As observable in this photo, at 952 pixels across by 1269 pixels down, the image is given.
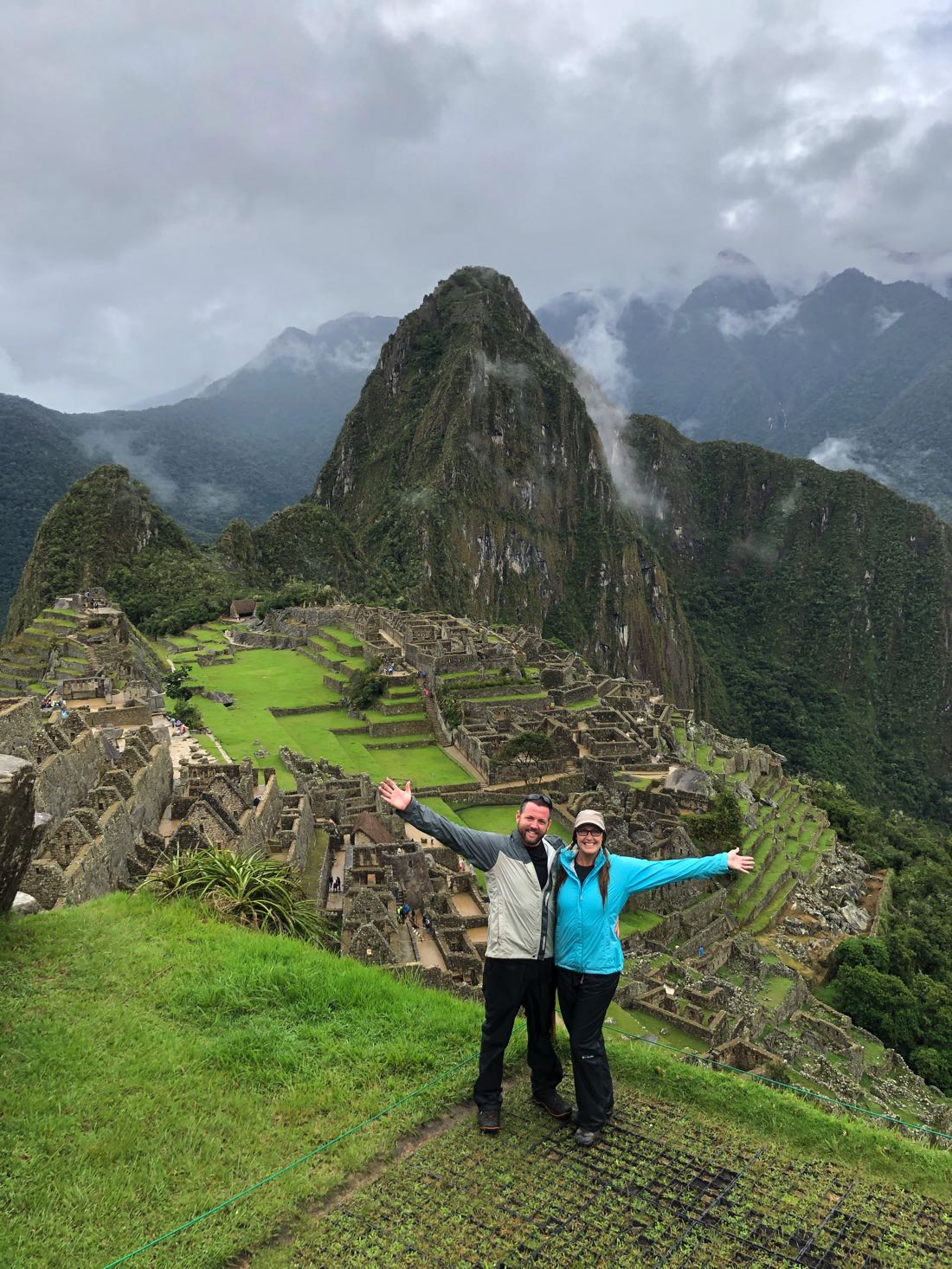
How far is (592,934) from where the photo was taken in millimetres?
4746

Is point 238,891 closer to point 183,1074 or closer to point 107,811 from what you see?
point 107,811

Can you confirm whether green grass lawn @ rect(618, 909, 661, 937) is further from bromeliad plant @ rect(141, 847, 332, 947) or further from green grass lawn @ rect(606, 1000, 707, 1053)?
bromeliad plant @ rect(141, 847, 332, 947)

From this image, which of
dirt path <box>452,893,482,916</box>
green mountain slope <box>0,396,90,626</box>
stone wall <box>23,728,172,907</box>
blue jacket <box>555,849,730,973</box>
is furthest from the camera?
green mountain slope <box>0,396,90,626</box>

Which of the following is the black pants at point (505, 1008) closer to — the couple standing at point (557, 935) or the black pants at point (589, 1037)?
the couple standing at point (557, 935)

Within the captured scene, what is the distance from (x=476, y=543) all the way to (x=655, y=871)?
10533cm

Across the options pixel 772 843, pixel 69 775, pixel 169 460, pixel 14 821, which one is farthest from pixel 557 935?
pixel 169 460

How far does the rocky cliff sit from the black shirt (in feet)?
317

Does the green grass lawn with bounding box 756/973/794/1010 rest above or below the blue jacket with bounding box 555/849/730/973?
below

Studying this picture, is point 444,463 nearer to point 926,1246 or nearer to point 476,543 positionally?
point 476,543

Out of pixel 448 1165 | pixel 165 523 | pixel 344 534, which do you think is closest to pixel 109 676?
pixel 448 1165

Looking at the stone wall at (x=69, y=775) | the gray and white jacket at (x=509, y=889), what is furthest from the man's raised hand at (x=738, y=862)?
the stone wall at (x=69, y=775)

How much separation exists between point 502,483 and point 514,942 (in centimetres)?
11642

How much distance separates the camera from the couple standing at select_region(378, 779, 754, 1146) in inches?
188

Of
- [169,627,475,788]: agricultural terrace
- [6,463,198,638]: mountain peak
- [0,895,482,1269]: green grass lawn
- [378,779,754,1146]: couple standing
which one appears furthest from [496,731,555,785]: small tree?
[6,463,198,638]: mountain peak
